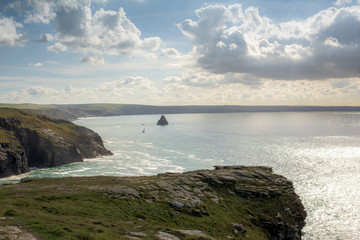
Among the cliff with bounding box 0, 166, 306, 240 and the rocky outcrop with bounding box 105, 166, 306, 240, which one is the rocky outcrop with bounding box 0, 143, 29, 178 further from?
the rocky outcrop with bounding box 105, 166, 306, 240

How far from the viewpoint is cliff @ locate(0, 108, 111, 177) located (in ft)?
342

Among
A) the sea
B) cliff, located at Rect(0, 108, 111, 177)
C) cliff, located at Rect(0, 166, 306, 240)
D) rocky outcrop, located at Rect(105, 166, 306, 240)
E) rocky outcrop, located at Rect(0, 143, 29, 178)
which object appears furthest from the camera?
cliff, located at Rect(0, 108, 111, 177)

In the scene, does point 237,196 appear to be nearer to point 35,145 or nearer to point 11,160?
point 11,160

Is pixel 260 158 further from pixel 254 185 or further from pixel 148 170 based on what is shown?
pixel 254 185

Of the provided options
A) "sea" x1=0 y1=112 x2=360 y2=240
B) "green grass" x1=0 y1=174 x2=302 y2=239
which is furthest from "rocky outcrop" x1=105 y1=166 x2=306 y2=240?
"sea" x1=0 y1=112 x2=360 y2=240

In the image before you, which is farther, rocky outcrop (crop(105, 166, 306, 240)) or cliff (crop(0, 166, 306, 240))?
rocky outcrop (crop(105, 166, 306, 240))

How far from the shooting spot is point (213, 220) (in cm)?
4366

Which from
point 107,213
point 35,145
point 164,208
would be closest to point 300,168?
point 164,208

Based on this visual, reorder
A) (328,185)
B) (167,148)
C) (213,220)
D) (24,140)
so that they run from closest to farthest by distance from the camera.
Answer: (213,220) → (328,185) → (24,140) → (167,148)

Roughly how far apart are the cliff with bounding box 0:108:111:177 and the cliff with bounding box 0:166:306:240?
2331 inches

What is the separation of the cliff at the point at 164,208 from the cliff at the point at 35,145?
59203 mm

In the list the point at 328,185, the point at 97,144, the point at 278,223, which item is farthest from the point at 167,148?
the point at 278,223

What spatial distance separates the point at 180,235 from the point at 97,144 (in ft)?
442

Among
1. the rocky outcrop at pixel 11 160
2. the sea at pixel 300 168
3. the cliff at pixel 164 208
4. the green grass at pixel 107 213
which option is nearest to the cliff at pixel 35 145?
the rocky outcrop at pixel 11 160
